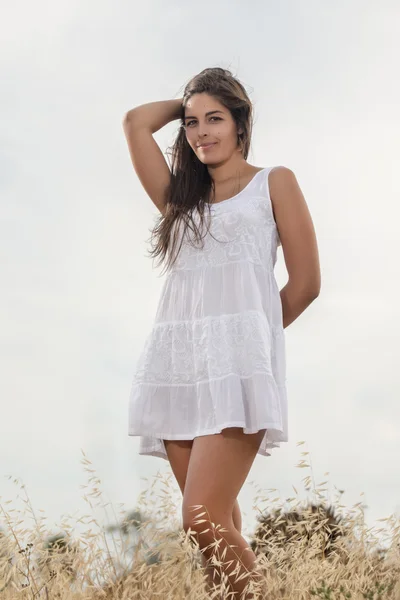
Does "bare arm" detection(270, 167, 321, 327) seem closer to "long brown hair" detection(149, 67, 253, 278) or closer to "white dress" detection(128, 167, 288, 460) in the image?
"white dress" detection(128, 167, 288, 460)

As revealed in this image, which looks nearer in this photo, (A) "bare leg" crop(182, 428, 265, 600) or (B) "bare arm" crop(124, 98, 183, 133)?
(A) "bare leg" crop(182, 428, 265, 600)

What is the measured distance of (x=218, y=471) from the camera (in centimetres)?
313

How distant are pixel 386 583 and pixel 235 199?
1808 mm

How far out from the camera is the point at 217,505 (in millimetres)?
3123

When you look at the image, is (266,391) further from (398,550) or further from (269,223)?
(398,550)

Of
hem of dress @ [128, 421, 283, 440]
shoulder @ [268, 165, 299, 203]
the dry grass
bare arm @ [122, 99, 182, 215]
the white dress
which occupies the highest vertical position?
bare arm @ [122, 99, 182, 215]

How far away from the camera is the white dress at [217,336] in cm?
329

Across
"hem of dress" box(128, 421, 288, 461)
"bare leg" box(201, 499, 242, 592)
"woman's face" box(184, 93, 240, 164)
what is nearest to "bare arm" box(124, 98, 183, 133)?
"woman's face" box(184, 93, 240, 164)

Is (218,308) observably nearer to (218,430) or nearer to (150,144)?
(218,430)

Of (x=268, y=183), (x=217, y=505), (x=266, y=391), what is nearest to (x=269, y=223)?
(x=268, y=183)

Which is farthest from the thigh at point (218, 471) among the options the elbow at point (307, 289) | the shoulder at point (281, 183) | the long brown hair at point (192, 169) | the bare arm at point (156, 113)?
the bare arm at point (156, 113)

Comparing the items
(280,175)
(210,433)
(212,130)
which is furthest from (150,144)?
(210,433)

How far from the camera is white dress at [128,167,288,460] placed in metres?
3.29

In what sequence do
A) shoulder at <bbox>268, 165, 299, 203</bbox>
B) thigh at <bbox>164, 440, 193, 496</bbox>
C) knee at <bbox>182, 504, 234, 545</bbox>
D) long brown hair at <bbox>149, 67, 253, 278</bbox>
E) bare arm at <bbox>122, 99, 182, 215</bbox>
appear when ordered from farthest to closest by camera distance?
bare arm at <bbox>122, 99, 182, 215</bbox>, long brown hair at <bbox>149, 67, 253, 278</bbox>, shoulder at <bbox>268, 165, 299, 203</bbox>, thigh at <bbox>164, 440, 193, 496</bbox>, knee at <bbox>182, 504, 234, 545</bbox>
